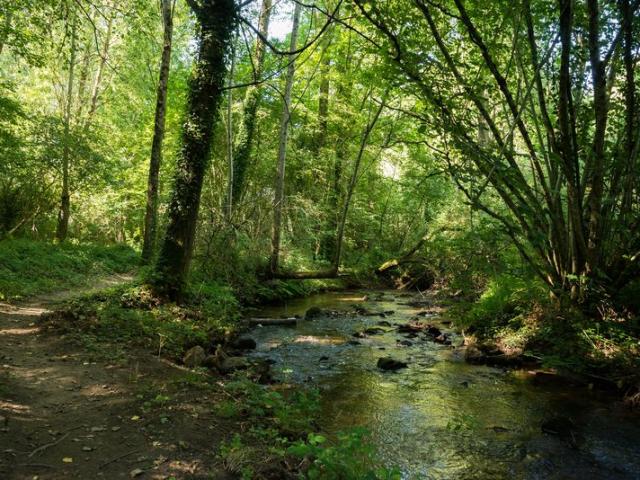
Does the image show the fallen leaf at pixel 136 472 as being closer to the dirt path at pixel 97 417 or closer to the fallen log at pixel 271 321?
the dirt path at pixel 97 417

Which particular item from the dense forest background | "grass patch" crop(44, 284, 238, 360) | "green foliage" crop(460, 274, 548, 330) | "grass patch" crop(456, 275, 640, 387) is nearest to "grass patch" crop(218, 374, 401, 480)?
"grass patch" crop(44, 284, 238, 360)

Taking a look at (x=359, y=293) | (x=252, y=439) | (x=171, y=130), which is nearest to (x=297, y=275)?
(x=359, y=293)

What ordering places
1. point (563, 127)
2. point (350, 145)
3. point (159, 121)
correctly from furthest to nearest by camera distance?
1. point (350, 145)
2. point (159, 121)
3. point (563, 127)

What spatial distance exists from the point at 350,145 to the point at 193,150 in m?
13.9

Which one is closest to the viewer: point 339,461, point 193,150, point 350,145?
point 339,461

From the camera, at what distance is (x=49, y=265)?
12.5 meters

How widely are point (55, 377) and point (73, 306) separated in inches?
111

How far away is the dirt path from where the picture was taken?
380 centimetres

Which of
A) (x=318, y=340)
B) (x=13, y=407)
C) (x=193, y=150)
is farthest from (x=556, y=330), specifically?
(x=13, y=407)

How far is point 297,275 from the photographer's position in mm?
15203

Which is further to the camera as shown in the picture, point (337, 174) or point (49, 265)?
point (337, 174)

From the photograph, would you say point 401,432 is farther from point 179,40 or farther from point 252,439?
point 179,40

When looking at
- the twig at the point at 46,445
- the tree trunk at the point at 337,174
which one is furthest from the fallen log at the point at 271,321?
the tree trunk at the point at 337,174

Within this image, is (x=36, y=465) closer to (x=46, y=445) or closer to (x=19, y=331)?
(x=46, y=445)
